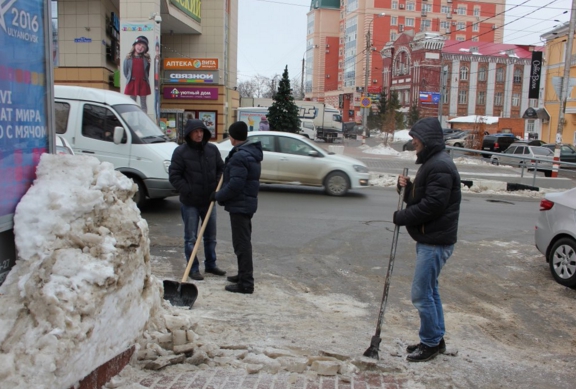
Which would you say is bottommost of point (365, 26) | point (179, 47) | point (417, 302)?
point (417, 302)

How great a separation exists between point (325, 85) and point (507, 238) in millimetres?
109981

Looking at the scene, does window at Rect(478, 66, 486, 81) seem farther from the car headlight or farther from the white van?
the white van

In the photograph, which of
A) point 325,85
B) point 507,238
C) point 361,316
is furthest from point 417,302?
point 325,85

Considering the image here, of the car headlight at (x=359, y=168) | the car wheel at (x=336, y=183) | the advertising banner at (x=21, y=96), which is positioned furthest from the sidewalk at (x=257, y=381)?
the car headlight at (x=359, y=168)

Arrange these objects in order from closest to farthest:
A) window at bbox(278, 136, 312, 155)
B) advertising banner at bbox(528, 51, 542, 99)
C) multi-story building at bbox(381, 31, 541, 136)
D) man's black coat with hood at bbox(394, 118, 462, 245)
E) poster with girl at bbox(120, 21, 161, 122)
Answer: man's black coat with hood at bbox(394, 118, 462, 245) → window at bbox(278, 136, 312, 155) → poster with girl at bbox(120, 21, 161, 122) → advertising banner at bbox(528, 51, 542, 99) → multi-story building at bbox(381, 31, 541, 136)

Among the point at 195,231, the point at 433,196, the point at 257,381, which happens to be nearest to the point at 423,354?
the point at 433,196

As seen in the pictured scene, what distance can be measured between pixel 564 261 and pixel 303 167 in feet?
24.9

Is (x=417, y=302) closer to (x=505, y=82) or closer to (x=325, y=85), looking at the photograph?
(x=505, y=82)

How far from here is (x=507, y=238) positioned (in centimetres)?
963

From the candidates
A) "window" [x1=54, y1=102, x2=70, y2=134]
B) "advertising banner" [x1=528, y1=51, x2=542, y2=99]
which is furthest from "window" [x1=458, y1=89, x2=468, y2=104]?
"window" [x1=54, y1=102, x2=70, y2=134]

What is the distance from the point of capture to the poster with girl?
2123 centimetres

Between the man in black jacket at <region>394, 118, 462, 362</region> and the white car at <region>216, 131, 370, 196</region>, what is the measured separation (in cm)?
929

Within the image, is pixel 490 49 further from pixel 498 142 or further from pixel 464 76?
pixel 498 142

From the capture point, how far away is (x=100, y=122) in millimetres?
10352
